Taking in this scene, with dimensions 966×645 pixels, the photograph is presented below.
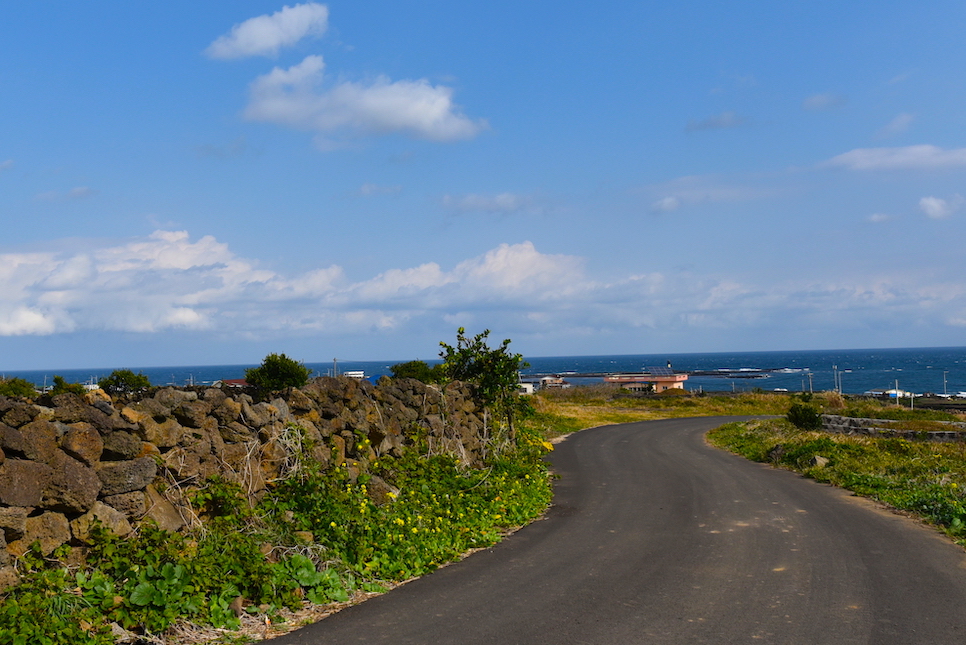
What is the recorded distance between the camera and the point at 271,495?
974cm

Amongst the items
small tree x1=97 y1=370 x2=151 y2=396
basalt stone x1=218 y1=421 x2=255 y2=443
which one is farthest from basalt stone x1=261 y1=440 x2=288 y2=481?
small tree x1=97 y1=370 x2=151 y2=396

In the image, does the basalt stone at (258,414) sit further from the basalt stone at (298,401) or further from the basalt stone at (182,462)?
the basalt stone at (182,462)

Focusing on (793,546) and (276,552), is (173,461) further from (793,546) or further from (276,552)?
(793,546)

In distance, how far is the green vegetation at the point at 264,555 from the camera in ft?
21.3

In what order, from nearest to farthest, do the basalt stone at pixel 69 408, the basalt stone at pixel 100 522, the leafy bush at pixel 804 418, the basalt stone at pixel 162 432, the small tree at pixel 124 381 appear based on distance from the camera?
the basalt stone at pixel 100 522 → the basalt stone at pixel 69 408 → the basalt stone at pixel 162 432 → the small tree at pixel 124 381 → the leafy bush at pixel 804 418

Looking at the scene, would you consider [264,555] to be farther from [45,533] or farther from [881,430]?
[881,430]

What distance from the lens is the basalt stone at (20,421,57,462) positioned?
6.79 metres

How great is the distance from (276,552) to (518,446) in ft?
34.7

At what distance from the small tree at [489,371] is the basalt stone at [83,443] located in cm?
1120

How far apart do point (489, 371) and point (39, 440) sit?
12.1 metres

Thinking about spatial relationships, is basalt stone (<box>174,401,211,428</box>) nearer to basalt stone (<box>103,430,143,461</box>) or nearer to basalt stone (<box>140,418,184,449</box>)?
basalt stone (<box>140,418,184,449</box>)

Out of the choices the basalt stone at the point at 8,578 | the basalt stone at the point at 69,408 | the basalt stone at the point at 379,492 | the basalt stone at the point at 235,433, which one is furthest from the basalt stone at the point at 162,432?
the basalt stone at the point at 379,492

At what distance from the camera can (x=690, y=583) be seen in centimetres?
865

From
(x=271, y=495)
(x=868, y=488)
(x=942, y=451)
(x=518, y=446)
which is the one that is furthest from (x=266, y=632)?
(x=942, y=451)
